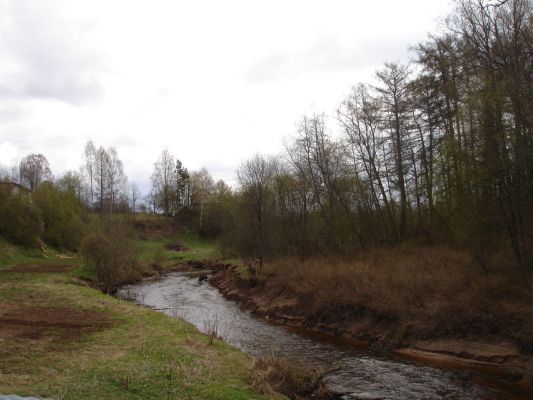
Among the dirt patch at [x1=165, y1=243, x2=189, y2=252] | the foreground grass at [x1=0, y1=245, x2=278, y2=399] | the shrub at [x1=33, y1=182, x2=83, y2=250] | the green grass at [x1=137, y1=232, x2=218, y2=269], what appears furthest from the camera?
the dirt patch at [x1=165, y1=243, x2=189, y2=252]

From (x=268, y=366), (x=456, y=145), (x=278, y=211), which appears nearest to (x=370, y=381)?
(x=268, y=366)

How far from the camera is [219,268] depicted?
4562 centimetres

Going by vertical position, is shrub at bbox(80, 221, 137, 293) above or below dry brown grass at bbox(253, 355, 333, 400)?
above

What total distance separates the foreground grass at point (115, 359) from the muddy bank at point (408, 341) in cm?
681

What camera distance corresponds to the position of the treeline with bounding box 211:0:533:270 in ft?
53.1

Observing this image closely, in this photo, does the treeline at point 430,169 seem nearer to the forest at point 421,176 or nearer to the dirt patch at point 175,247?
the forest at point 421,176

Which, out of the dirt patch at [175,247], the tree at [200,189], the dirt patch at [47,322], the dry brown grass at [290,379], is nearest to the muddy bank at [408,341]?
the dry brown grass at [290,379]

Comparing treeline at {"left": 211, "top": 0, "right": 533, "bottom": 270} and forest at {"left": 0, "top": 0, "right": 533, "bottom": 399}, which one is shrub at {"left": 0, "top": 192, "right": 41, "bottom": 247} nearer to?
forest at {"left": 0, "top": 0, "right": 533, "bottom": 399}

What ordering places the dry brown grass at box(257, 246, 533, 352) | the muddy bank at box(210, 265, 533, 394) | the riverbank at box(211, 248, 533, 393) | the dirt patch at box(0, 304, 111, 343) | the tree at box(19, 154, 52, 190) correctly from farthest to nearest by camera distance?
the tree at box(19, 154, 52, 190), the dry brown grass at box(257, 246, 533, 352), the riverbank at box(211, 248, 533, 393), the dirt patch at box(0, 304, 111, 343), the muddy bank at box(210, 265, 533, 394)

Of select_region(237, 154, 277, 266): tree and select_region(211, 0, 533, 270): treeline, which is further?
select_region(237, 154, 277, 266): tree


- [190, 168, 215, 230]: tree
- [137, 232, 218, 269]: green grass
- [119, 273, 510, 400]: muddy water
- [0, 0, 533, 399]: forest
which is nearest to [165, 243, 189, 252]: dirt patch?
[137, 232, 218, 269]: green grass

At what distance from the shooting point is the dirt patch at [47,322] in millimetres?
13703

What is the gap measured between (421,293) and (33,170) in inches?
3430

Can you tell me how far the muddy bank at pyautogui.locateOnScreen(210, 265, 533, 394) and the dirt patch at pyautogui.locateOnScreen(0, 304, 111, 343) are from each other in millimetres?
9620
